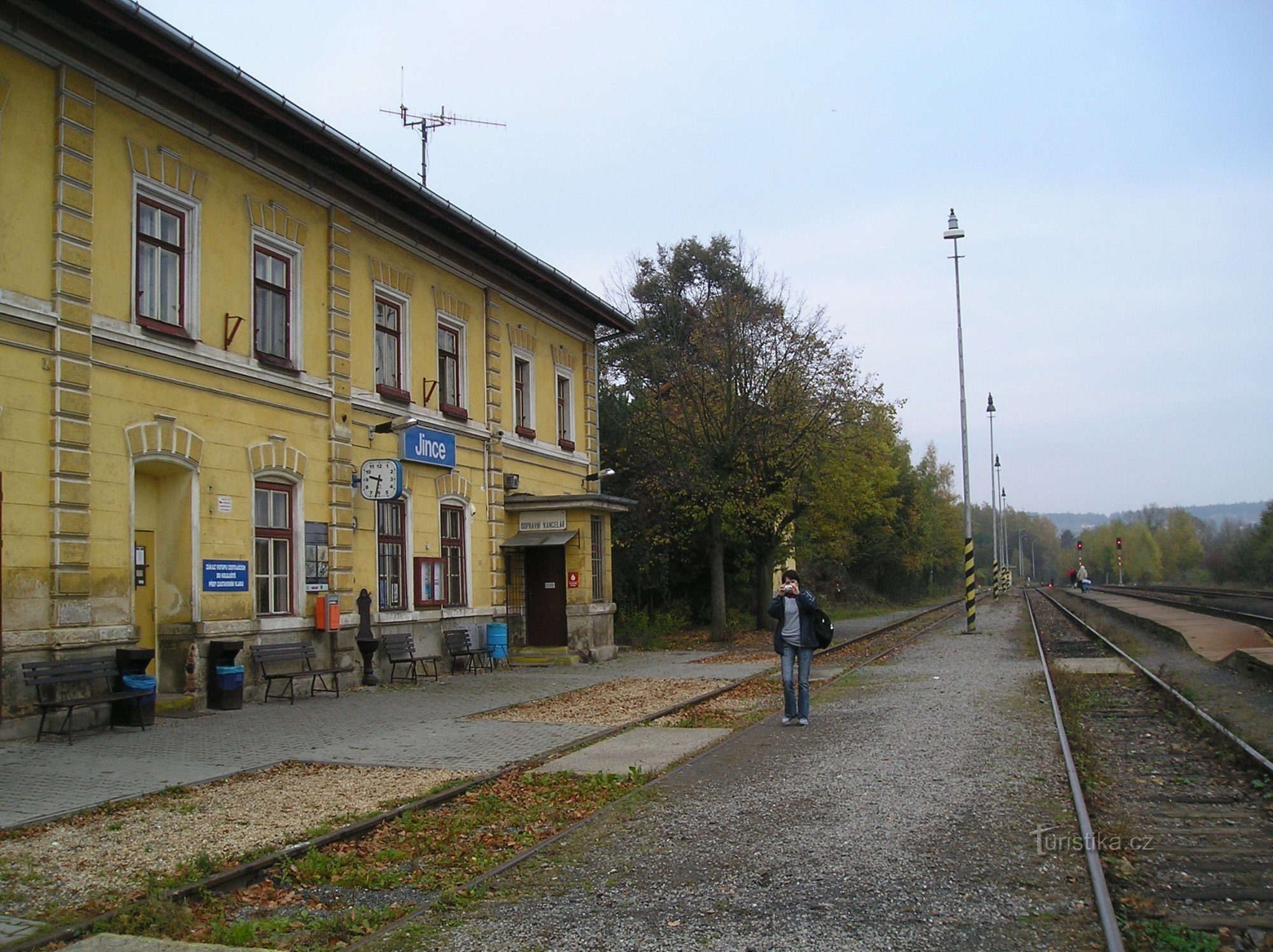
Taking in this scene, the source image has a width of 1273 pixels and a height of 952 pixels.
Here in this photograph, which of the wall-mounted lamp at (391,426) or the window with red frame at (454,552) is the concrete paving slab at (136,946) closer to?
the wall-mounted lamp at (391,426)

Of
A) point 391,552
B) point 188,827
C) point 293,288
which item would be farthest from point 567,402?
point 188,827

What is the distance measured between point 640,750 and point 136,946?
246 inches

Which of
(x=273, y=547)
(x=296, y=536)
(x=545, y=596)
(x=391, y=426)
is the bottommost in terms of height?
(x=545, y=596)

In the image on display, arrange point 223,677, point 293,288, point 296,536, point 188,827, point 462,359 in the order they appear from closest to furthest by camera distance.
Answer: point 188,827 → point 223,677 → point 296,536 → point 293,288 → point 462,359

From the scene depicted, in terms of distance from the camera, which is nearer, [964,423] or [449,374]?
[449,374]

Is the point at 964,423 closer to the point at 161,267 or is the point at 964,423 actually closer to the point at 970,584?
the point at 970,584

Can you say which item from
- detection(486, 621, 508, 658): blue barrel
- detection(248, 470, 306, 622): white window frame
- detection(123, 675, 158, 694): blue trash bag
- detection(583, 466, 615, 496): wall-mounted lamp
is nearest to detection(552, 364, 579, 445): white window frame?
detection(583, 466, 615, 496): wall-mounted lamp

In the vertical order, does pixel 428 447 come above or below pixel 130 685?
above

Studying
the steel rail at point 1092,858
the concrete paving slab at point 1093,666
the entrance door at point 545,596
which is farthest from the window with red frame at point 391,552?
A: the concrete paving slab at point 1093,666

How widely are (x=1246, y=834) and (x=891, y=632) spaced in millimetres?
24962

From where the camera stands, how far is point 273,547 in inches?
614

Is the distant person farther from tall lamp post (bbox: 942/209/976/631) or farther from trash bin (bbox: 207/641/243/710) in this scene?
tall lamp post (bbox: 942/209/976/631)

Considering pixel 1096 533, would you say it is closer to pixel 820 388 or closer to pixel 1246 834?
pixel 820 388

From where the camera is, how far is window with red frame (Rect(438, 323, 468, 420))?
20.3 metres
